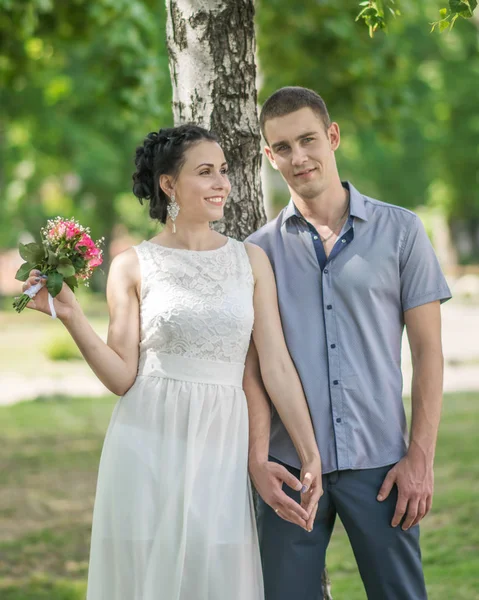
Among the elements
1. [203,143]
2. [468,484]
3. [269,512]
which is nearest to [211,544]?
[269,512]

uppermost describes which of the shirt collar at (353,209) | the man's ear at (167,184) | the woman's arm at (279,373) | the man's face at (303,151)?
the man's face at (303,151)

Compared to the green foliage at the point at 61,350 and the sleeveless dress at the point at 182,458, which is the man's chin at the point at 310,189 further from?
the green foliage at the point at 61,350

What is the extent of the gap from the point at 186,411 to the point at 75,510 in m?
4.70

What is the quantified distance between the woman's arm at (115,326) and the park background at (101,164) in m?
0.23

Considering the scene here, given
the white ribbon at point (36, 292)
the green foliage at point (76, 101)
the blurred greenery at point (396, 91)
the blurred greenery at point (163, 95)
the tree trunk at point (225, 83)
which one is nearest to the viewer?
the white ribbon at point (36, 292)

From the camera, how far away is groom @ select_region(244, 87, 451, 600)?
3299 mm

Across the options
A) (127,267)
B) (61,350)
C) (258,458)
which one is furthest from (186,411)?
(61,350)

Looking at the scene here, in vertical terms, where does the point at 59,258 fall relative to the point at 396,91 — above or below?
below

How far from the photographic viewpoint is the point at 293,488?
3.26m

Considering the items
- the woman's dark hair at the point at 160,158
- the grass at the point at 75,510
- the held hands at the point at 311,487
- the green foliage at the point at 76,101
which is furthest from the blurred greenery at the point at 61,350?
the held hands at the point at 311,487

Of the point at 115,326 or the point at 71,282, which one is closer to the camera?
the point at 71,282

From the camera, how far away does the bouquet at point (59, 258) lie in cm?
312

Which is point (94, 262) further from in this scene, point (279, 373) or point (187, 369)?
point (279, 373)

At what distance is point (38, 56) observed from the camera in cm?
1153
